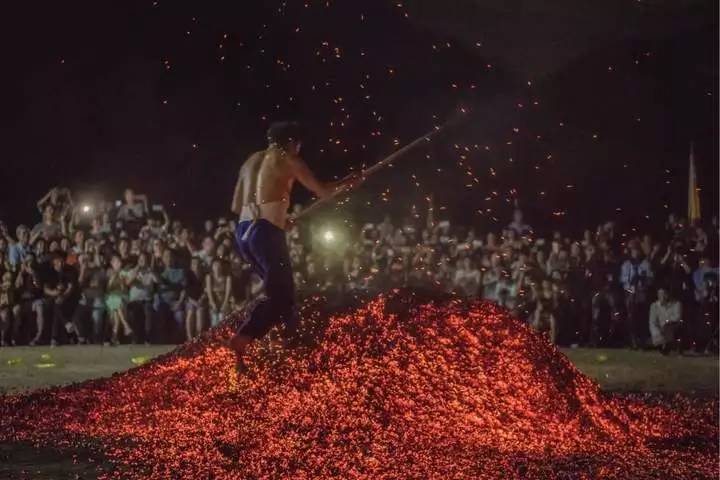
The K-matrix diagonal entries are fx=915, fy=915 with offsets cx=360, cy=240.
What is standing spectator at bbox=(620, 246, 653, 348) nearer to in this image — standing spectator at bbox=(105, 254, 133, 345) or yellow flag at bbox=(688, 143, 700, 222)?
yellow flag at bbox=(688, 143, 700, 222)

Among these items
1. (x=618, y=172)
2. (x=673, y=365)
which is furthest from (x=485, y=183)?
(x=673, y=365)

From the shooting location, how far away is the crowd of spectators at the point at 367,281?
12.8 m

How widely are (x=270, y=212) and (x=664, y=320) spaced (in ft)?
26.4

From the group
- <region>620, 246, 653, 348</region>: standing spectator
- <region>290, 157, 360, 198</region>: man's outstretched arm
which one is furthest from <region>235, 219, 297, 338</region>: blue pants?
<region>620, 246, 653, 348</region>: standing spectator

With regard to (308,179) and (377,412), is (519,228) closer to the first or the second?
(308,179)

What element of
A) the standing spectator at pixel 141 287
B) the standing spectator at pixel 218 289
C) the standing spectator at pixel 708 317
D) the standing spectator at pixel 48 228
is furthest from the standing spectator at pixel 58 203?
the standing spectator at pixel 708 317

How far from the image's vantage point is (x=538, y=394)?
6340 mm

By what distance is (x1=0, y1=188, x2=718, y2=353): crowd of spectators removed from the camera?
12750 mm

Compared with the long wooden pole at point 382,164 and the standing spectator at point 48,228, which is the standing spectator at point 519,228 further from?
the standing spectator at point 48,228

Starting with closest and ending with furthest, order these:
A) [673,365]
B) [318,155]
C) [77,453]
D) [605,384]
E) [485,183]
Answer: [77,453], [605,384], [673,365], [318,155], [485,183]

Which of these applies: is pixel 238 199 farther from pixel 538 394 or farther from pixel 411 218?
pixel 411 218

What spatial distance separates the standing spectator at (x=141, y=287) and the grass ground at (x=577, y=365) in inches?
18.7

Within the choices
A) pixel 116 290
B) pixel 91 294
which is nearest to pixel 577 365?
pixel 116 290

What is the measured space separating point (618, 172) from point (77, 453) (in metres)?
14.9
